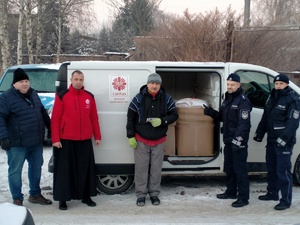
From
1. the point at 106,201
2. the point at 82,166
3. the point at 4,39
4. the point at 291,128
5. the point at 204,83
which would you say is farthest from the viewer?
the point at 4,39

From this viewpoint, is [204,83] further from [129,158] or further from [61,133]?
[61,133]

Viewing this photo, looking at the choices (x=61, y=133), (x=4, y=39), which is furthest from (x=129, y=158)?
(x=4, y=39)

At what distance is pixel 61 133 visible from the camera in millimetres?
5070

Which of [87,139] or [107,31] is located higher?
[107,31]

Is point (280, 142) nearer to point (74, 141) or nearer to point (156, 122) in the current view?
point (156, 122)

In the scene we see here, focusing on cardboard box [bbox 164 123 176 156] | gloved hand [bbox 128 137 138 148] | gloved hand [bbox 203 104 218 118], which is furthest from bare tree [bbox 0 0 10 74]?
gloved hand [bbox 203 104 218 118]

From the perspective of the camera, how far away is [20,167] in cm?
514

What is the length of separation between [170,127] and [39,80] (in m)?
5.13

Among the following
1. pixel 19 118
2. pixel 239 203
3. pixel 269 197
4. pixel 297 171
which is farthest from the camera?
pixel 297 171

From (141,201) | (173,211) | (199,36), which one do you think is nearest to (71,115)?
(141,201)

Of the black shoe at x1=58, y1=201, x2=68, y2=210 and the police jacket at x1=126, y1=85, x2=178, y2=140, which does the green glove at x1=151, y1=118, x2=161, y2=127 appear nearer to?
the police jacket at x1=126, y1=85, x2=178, y2=140

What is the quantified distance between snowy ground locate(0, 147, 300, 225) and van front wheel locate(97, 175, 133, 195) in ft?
0.29

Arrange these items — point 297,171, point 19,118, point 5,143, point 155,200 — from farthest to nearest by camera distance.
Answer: point 297,171 → point 155,200 → point 19,118 → point 5,143

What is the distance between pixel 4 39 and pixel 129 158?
13.5 metres
